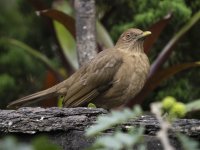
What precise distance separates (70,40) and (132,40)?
1.40 meters

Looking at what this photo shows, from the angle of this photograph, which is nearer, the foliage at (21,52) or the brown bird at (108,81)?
the brown bird at (108,81)

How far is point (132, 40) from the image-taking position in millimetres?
6488

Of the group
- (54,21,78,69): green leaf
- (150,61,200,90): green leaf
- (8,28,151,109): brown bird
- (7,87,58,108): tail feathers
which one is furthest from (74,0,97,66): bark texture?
(54,21,78,69): green leaf

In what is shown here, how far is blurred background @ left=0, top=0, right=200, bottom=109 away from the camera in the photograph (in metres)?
7.29

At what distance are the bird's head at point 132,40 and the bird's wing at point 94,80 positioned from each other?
1.45ft

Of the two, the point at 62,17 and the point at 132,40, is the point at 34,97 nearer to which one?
the point at 62,17

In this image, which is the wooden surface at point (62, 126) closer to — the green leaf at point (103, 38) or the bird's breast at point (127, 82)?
the bird's breast at point (127, 82)

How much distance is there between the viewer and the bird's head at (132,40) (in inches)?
254

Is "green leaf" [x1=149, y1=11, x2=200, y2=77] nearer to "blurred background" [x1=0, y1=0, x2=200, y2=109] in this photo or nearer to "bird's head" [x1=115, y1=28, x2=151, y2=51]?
"blurred background" [x1=0, y1=0, x2=200, y2=109]

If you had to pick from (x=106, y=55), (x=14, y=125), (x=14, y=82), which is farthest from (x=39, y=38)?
(x=14, y=125)

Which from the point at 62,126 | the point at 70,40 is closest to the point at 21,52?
the point at 70,40

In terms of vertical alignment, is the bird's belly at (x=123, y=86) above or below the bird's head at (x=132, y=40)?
below

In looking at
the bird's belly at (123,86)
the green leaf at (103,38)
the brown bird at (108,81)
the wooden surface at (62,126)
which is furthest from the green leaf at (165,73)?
the wooden surface at (62,126)

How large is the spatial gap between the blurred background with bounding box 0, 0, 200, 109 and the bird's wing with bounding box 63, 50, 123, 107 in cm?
102
